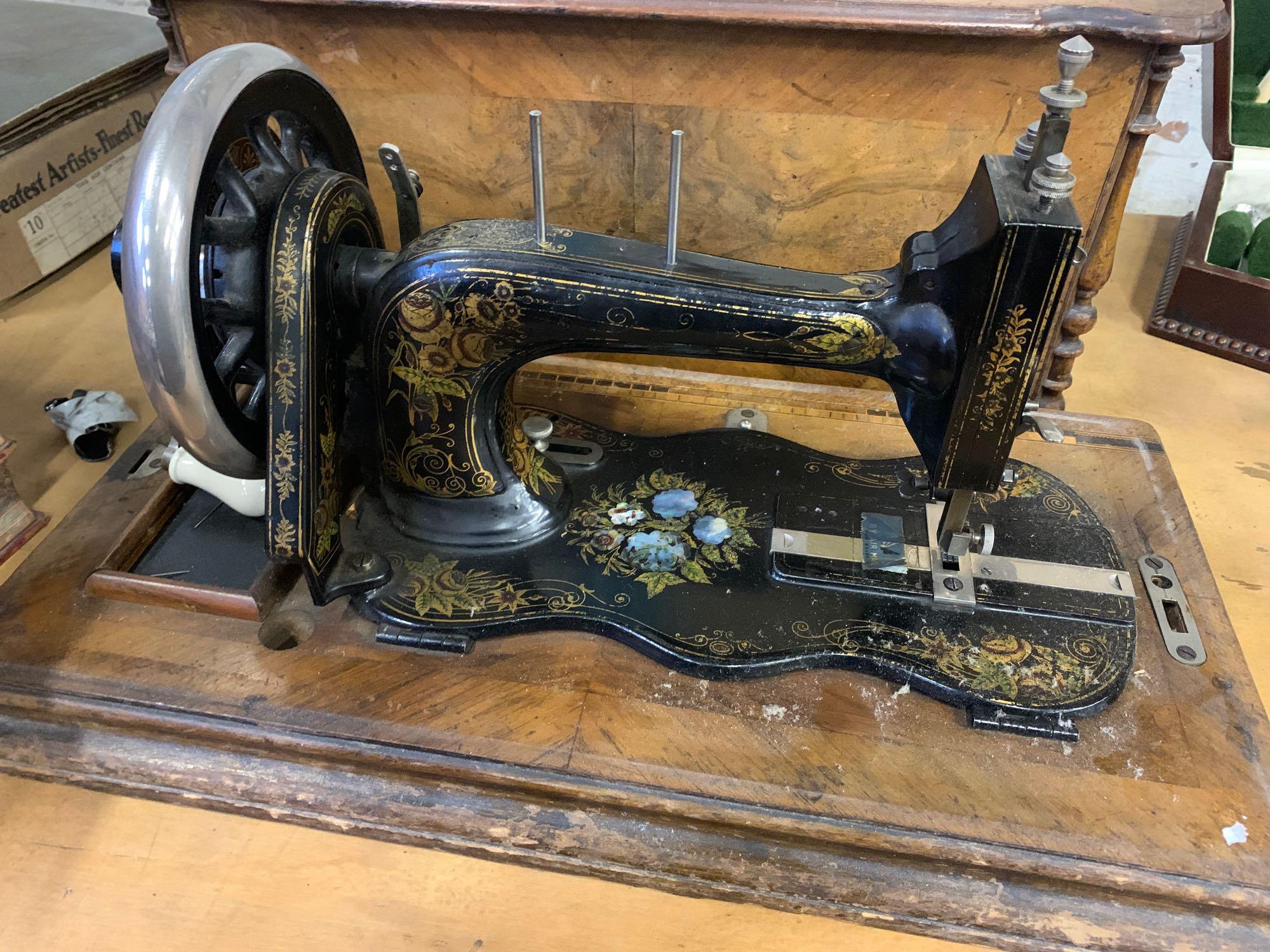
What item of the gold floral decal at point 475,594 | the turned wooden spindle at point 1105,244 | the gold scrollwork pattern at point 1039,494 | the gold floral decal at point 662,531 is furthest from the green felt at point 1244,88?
the gold floral decal at point 475,594

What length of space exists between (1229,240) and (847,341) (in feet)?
4.86

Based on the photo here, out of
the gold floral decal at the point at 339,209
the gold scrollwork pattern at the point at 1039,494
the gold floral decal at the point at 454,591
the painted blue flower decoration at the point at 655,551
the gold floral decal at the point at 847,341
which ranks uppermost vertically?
the gold floral decal at the point at 339,209

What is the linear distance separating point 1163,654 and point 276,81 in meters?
1.28

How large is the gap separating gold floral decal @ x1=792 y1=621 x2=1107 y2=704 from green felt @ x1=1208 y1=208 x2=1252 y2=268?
4.37 ft

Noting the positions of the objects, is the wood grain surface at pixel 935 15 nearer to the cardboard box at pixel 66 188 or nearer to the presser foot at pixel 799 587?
the presser foot at pixel 799 587

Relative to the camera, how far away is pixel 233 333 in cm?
112

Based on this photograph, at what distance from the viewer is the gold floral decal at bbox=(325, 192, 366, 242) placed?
43.3 inches

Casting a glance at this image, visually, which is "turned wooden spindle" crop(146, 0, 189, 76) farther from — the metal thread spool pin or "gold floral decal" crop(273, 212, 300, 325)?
the metal thread spool pin

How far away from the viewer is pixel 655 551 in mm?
1302

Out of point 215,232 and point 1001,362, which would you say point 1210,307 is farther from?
point 215,232

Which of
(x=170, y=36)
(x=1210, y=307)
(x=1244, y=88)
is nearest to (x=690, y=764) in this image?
(x=170, y=36)

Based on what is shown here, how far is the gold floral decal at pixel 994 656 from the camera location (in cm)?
113

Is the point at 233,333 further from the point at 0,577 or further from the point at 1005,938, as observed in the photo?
the point at 1005,938

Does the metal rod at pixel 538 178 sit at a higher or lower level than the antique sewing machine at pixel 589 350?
higher
